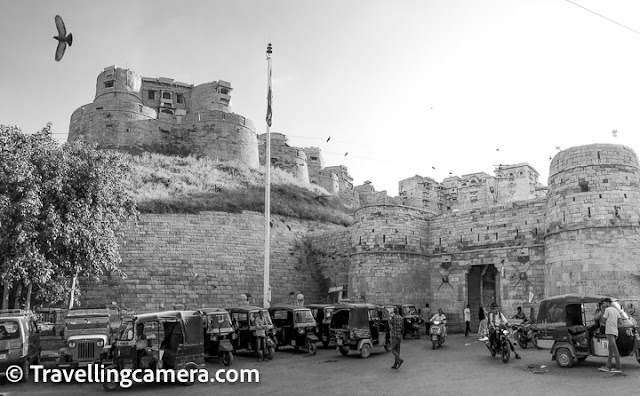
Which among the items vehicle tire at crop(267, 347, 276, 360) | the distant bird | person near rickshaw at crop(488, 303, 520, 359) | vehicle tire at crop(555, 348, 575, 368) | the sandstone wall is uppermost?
the distant bird

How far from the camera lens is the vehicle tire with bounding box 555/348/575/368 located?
1198 cm

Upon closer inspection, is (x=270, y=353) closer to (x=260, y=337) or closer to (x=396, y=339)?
(x=260, y=337)

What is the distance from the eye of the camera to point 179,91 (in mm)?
58969

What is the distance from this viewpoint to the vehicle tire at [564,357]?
12.0m

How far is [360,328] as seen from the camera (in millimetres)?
15773

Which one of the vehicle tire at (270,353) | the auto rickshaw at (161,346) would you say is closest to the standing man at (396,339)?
the vehicle tire at (270,353)

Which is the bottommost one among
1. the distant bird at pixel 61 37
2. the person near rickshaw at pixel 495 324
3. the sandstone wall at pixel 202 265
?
the person near rickshaw at pixel 495 324

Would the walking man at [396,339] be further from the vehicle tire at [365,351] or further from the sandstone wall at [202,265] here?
A: the sandstone wall at [202,265]

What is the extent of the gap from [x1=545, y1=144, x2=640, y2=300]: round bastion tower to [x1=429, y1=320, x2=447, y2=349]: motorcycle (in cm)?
507

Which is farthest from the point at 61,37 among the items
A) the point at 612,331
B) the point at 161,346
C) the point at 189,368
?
the point at 612,331

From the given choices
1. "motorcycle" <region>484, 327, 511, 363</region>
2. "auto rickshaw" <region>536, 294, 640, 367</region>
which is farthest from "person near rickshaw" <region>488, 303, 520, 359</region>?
"auto rickshaw" <region>536, 294, 640, 367</region>

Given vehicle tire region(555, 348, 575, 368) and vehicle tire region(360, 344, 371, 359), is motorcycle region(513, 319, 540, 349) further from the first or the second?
vehicle tire region(360, 344, 371, 359)

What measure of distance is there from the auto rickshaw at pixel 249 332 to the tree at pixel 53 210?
740cm

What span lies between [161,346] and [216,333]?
2365mm
